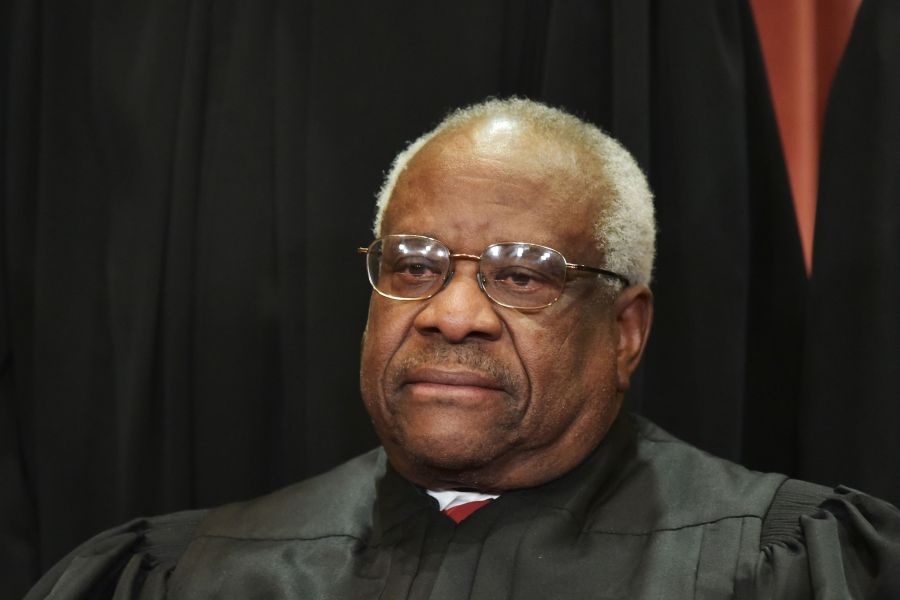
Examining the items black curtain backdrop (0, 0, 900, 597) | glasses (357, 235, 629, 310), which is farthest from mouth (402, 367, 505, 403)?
black curtain backdrop (0, 0, 900, 597)

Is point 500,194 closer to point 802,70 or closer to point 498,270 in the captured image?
point 498,270

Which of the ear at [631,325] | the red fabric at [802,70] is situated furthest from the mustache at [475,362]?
the red fabric at [802,70]

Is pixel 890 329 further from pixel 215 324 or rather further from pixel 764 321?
pixel 215 324

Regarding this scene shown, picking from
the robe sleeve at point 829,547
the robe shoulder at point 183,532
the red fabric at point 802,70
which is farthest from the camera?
the red fabric at point 802,70

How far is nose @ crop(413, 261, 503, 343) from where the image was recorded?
1526 millimetres

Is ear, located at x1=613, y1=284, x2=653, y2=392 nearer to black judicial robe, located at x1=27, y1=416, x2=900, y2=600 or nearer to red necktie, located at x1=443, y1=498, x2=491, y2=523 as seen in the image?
black judicial robe, located at x1=27, y1=416, x2=900, y2=600

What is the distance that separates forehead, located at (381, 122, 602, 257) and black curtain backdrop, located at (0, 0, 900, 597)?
13.9 inches

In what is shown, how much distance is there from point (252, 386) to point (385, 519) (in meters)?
0.64

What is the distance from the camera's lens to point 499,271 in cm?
155

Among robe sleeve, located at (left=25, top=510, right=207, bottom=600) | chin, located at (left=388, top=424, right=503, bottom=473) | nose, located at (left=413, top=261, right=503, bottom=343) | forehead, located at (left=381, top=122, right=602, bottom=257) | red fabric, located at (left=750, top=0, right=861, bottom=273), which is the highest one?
red fabric, located at (left=750, top=0, right=861, bottom=273)

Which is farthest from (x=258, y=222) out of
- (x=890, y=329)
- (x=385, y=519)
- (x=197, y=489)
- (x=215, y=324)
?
(x=890, y=329)

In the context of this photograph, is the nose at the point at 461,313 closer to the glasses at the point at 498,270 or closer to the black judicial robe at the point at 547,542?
the glasses at the point at 498,270

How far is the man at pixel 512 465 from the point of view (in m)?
1.46

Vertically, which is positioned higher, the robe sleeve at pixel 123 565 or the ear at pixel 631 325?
the ear at pixel 631 325
